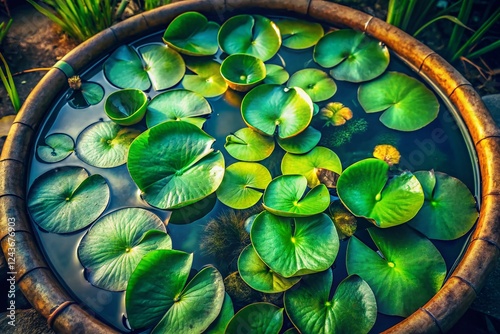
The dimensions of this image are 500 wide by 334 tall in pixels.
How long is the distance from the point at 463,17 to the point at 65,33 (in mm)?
2631

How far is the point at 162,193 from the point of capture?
1.98 meters

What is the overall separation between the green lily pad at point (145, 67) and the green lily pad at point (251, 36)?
1.08 ft

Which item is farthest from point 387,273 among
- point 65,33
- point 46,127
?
point 65,33

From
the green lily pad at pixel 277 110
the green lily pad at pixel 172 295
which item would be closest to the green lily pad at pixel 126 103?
the green lily pad at pixel 277 110

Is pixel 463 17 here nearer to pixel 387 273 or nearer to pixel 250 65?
pixel 250 65

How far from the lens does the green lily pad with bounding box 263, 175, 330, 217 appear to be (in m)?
1.90

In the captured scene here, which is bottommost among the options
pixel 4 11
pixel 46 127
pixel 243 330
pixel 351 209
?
pixel 243 330

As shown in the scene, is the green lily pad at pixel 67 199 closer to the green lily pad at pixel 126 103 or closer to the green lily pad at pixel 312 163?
the green lily pad at pixel 126 103

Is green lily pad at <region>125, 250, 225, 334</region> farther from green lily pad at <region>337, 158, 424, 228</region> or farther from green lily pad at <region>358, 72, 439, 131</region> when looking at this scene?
green lily pad at <region>358, 72, 439, 131</region>

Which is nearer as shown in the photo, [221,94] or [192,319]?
[192,319]

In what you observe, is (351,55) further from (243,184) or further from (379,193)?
(243,184)

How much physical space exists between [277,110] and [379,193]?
717mm

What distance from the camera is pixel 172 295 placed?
175 cm

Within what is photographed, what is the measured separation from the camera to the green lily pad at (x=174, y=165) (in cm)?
196
